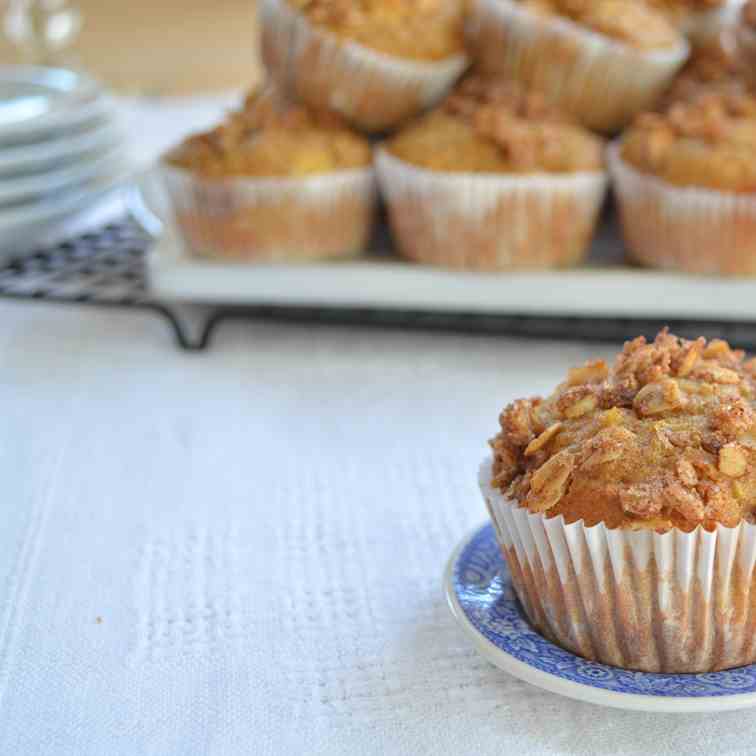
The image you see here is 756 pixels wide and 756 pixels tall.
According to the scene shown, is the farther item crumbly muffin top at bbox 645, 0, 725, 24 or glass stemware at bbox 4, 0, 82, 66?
glass stemware at bbox 4, 0, 82, 66

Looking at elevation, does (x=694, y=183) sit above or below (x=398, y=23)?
below

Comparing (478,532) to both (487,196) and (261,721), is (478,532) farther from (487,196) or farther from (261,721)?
(487,196)

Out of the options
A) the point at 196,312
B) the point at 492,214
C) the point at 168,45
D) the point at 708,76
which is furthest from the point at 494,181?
the point at 168,45

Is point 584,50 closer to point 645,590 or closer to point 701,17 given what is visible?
point 701,17

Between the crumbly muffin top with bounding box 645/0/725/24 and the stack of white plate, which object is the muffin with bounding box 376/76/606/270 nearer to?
the crumbly muffin top with bounding box 645/0/725/24

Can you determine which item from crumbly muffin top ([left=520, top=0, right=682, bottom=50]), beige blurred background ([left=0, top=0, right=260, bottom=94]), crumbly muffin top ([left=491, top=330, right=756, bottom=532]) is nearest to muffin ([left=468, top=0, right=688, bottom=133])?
crumbly muffin top ([left=520, top=0, right=682, bottom=50])
